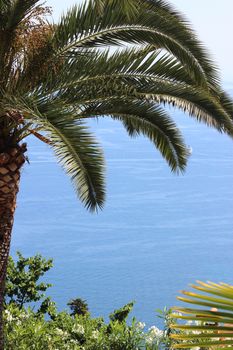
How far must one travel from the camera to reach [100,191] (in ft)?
33.3

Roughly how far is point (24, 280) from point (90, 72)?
8653 mm

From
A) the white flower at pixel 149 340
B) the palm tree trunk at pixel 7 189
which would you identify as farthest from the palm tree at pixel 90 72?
the white flower at pixel 149 340

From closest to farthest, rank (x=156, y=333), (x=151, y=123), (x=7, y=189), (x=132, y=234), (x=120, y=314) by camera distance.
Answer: (x=7, y=189)
(x=151, y=123)
(x=156, y=333)
(x=120, y=314)
(x=132, y=234)

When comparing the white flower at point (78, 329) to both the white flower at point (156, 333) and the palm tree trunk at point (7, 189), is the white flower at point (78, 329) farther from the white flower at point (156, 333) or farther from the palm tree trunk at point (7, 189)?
the palm tree trunk at point (7, 189)

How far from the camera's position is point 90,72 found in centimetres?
872

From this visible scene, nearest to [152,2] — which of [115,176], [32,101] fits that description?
[32,101]

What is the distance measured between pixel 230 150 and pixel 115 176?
31.9m

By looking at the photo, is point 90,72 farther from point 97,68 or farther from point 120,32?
point 120,32

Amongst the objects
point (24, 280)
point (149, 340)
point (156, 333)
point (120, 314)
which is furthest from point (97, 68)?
point (24, 280)

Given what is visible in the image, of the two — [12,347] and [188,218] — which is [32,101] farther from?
[188,218]

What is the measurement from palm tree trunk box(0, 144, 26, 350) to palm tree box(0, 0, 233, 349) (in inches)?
0.5

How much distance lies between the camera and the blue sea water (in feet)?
283

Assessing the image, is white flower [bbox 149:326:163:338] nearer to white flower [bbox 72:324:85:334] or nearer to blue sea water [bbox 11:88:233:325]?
white flower [bbox 72:324:85:334]

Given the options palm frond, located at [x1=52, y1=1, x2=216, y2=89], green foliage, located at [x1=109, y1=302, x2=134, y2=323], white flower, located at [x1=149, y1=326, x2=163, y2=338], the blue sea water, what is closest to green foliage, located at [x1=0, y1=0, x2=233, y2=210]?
palm frond, located at [x1=52, y1=1, x2=216, y2=89]
